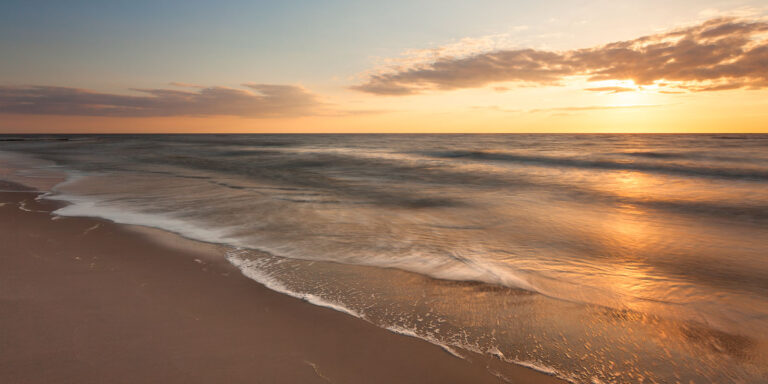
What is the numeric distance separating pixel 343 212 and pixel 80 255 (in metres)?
4.49

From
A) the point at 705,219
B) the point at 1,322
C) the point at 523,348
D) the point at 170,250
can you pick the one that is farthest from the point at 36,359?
the point at 705,219

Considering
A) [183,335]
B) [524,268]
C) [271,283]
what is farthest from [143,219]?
[524,268]

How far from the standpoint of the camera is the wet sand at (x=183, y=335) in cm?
227

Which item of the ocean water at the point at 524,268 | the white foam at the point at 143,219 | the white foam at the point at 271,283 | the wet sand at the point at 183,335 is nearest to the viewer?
the wet sand at the point at 183,335

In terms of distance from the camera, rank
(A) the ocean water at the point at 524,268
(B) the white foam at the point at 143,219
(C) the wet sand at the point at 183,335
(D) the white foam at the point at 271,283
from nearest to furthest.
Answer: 1. (C) the wet sand at the point at 183,335
2. (A) the ocean water at the point at 524,268
3. (D) the white foam at the point at 271,283
4. (B) the white foam at the point at 143,219

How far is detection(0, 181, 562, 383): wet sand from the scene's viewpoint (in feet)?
7.44

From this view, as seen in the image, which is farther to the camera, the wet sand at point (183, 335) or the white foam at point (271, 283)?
the white foam at point (271, 283)

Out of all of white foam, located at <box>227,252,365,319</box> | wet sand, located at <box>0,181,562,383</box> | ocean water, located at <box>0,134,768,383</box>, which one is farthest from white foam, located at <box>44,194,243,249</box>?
wet sand, located at <box>0,181,562,383</box>

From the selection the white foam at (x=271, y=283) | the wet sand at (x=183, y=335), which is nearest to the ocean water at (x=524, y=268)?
the white foam at (x=271, y=283)

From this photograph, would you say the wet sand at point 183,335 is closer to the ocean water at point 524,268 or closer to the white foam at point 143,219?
the ocean water at point 524,268

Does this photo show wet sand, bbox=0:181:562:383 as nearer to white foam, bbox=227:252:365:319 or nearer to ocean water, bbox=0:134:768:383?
white foam, bbox=227:252:365:319

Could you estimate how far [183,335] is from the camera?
265 cm

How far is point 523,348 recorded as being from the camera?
8.59ft

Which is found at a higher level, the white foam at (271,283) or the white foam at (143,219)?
the white foam at (143,219)
